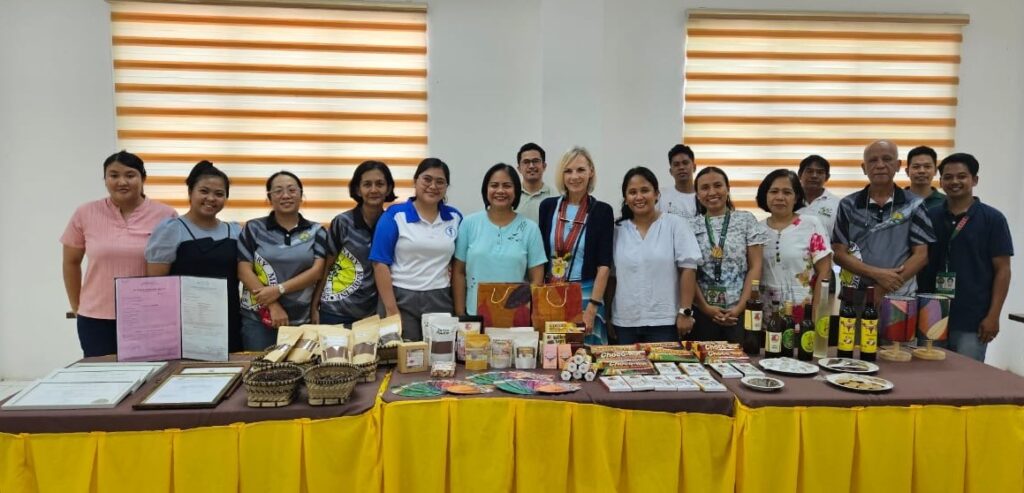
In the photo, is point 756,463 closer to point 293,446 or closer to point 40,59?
point 293,446

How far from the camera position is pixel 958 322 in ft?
10.5

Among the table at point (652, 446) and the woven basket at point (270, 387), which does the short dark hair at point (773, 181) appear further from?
the woven basket at point (270, 387)

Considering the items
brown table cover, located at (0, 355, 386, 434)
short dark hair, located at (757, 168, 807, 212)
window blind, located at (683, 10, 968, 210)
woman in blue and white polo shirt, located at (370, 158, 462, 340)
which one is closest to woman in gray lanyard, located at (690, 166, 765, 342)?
short dark hair, located at (757, 168, 807, 212)

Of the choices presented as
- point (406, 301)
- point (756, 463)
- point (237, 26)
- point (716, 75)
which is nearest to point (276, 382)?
point (406, 301)

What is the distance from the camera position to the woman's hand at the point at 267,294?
→ 2705mm

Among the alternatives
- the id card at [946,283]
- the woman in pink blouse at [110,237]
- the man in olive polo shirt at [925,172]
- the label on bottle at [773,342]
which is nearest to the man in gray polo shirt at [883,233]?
the id card at [946,283]

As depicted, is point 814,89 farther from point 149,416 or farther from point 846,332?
point 149,416

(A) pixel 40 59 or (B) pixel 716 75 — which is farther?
(B) pixel 716 75

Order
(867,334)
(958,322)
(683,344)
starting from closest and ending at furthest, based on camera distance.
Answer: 1. (867,334)
2. (683,344)
3. (958,322)

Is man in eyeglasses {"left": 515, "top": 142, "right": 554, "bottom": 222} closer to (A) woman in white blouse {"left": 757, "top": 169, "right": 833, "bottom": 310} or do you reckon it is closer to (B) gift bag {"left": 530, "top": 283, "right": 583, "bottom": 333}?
(B) gift bag {"left": 530, "top": 283, "right": 583, "bottom": 333}

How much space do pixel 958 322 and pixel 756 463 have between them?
230 centimetres

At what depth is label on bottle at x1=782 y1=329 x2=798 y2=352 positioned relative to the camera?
2.28 meters

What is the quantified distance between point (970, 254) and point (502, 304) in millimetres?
2803

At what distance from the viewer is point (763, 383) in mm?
1943
